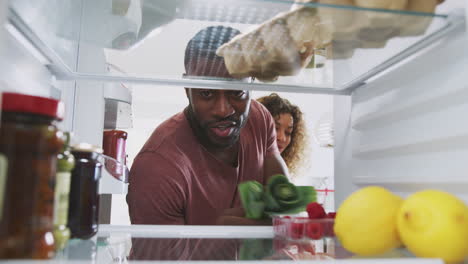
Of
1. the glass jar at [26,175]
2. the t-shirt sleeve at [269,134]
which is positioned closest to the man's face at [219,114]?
the t-shirt sleeve at [269,134]

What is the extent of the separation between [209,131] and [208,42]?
623 millimetres

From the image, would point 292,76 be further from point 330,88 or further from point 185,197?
point 185,197

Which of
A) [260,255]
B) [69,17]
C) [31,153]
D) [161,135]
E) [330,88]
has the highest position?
[69,17]

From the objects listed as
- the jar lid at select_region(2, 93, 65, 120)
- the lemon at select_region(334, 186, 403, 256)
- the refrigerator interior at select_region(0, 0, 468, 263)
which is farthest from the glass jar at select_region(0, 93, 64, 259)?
the lemon at select_region(334, 186, 403, 256)

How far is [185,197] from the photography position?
1.60 m

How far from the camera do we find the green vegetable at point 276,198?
3.56 feet

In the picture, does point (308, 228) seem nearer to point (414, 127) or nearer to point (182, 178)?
point (414, 127)

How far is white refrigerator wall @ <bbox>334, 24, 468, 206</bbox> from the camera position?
677 mm

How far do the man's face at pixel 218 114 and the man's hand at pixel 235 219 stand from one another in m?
0.31

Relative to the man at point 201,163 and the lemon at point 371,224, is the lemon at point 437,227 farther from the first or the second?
the man at point 201,163

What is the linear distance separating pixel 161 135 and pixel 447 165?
1265mm

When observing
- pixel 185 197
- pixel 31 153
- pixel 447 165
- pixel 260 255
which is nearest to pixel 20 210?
pixel 31 153

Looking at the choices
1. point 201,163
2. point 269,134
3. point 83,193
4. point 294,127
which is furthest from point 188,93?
point 83,193

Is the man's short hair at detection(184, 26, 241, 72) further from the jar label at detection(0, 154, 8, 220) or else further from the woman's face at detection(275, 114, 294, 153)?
the woman's face at detection(275, 114, 294, 153)
